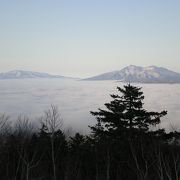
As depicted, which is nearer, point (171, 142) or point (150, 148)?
point (150, 148)

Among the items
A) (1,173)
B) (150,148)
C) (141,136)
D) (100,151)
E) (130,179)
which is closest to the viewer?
(150,148)

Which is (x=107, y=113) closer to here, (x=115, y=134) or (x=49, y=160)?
(x=115, y=134)

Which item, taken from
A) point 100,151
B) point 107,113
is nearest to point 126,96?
point 107,113

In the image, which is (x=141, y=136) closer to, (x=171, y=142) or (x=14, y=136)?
(x=171, y=142)

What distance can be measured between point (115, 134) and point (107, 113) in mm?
2445

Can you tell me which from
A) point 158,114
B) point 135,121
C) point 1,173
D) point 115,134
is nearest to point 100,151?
point 115,134

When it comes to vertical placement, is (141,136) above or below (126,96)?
below

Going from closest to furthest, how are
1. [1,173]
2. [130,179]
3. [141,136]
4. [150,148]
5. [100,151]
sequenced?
[150,148], [141,136], [100,151], [130,179], [1,173]

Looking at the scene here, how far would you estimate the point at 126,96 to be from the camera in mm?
38000

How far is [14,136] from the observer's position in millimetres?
38812

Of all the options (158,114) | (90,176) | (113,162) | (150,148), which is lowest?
(90,176)

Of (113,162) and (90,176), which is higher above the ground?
(113,162)

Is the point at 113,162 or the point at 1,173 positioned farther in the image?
the point at 1,173

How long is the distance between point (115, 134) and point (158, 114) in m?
4.98
